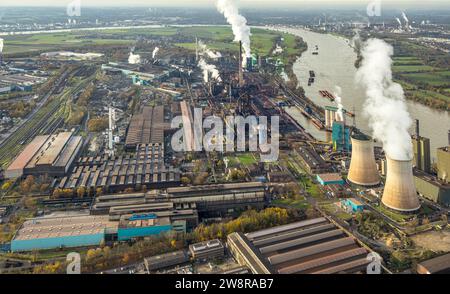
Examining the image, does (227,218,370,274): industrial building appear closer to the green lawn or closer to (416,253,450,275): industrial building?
(416,253,450,275): industrial building

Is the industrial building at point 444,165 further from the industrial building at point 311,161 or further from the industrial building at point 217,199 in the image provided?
the industrial building at point 217,199

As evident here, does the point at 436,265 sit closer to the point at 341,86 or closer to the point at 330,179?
the point at 330,179

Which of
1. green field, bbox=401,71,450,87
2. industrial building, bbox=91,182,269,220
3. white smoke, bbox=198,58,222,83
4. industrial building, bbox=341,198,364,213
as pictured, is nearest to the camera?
industrial building, bbox=91,182,269,220

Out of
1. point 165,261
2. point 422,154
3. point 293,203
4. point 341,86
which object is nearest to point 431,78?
point 341,86

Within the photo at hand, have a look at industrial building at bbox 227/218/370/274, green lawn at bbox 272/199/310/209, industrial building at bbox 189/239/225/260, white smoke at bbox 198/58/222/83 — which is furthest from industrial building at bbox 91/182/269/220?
white smoke at bbox 198/58/222/83

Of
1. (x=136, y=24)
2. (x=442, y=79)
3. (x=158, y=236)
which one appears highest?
(x=136, y=24)
